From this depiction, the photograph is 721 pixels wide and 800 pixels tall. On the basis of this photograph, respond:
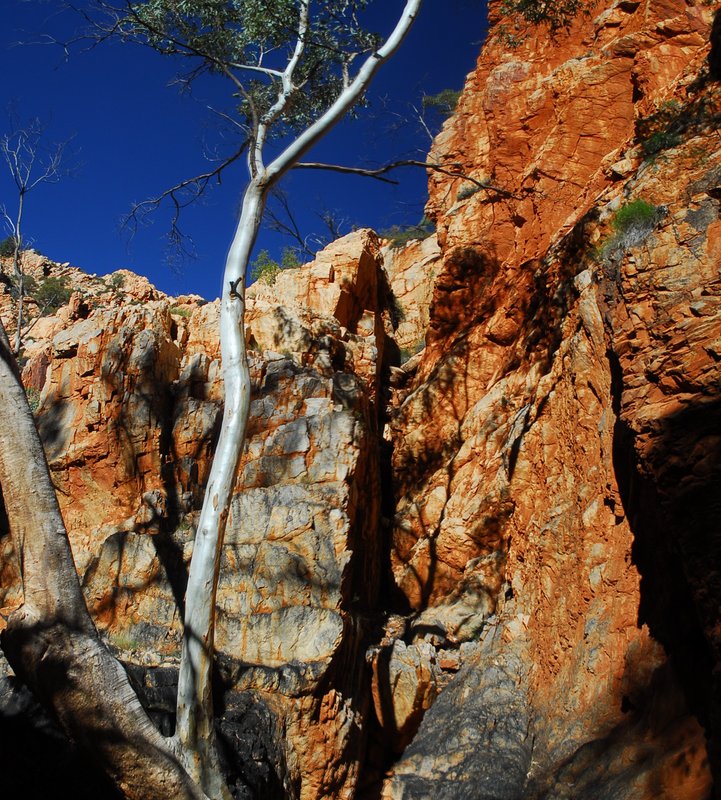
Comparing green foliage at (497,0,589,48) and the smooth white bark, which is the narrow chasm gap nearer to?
the smooth white bark

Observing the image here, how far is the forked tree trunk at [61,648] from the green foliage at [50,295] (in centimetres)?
2742

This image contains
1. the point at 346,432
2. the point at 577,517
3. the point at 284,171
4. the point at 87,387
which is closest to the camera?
the point at 284,171

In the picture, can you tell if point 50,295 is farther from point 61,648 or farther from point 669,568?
point 669,568

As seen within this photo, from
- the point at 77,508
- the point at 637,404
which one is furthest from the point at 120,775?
the point at 77,508

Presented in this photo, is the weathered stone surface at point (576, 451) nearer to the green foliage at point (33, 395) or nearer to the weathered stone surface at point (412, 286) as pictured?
the weathered stone surface at point (412, 286)

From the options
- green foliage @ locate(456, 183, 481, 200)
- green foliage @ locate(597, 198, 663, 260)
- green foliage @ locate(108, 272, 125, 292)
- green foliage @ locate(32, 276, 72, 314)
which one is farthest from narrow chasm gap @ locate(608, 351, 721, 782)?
green foliage @ locate(32, 276, 72, 314)

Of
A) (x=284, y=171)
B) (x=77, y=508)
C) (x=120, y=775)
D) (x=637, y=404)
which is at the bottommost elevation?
(x=120, y=775)

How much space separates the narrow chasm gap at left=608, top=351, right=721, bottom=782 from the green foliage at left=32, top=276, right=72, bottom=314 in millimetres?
28833

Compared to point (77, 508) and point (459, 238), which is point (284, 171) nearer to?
point (77, 508)

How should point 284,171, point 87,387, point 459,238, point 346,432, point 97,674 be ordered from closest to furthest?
point 97,674 → point 284,171 → point 346,432 → point 87,387 → point 459,238

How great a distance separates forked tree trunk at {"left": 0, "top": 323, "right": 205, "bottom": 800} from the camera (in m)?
3.67

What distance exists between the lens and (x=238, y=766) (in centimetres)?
549

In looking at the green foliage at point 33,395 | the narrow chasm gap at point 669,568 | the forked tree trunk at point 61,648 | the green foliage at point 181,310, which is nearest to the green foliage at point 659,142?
the narrow chasm gap at point 669,568

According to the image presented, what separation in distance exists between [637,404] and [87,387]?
8099mm
